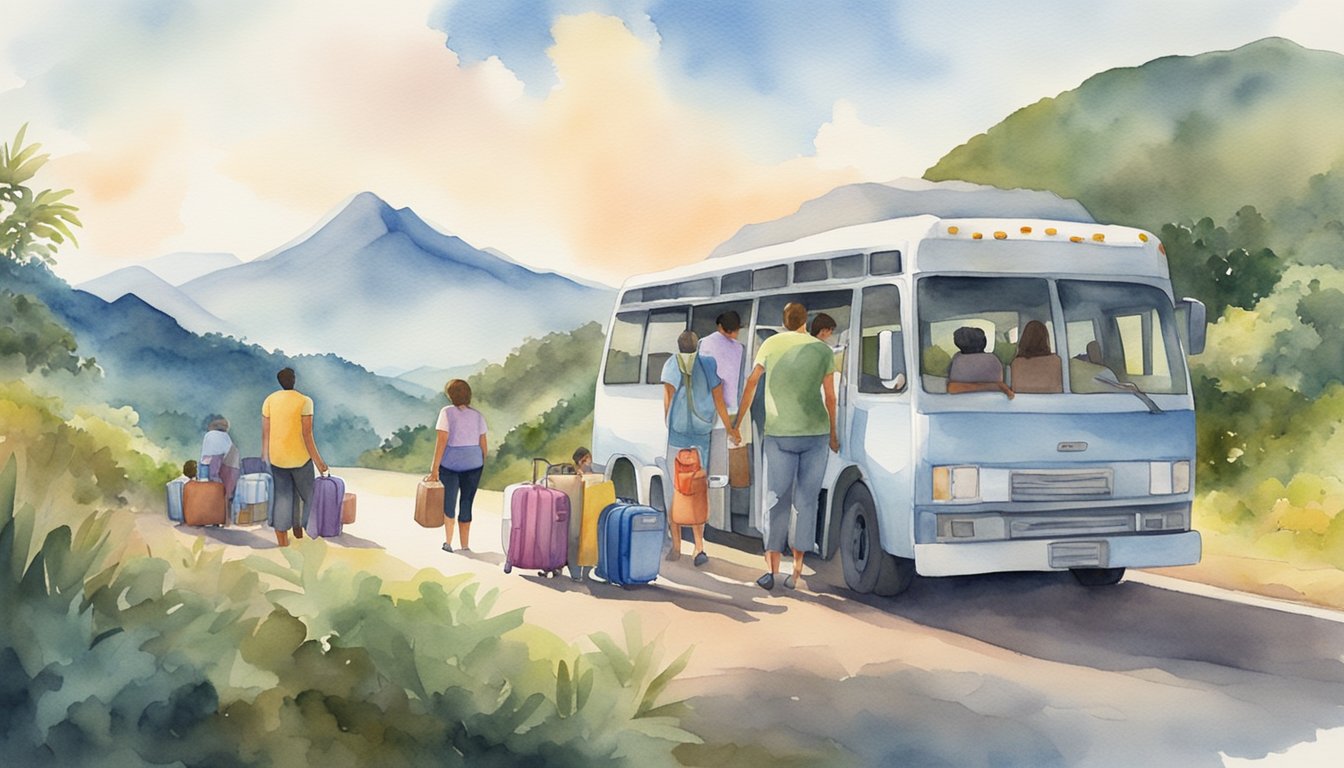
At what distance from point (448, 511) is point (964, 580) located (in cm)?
462

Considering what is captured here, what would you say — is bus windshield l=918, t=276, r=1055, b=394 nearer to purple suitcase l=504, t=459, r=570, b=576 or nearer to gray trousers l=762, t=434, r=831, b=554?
gray trousers l=762, t=434, r=831, b=554

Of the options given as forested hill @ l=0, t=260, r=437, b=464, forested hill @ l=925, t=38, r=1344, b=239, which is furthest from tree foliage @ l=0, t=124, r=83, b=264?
forested hill @ l=925, t=38, r=1344, b=239

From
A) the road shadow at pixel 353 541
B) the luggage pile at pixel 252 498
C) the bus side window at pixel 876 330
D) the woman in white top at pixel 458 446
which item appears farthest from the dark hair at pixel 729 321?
the luggage pile at pixel 252 498

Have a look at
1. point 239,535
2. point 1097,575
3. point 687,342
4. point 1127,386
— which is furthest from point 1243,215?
point 239,535

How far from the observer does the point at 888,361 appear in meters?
9.22

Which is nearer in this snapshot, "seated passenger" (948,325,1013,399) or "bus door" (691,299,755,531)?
"seated passenger" (948,325,1013,399)

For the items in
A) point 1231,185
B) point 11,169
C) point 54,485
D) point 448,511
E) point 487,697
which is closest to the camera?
point 487,697

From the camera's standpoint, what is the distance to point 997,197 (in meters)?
53.6

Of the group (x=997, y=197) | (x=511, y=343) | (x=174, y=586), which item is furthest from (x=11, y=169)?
Result: (x=997, y=197)

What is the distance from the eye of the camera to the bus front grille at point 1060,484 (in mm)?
9164

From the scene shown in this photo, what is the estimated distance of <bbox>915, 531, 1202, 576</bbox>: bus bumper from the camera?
29.6 ft

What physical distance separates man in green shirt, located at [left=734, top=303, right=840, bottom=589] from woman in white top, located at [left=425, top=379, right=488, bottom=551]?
2.78m

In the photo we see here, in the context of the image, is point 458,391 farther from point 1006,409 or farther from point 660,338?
A: point 1006,409

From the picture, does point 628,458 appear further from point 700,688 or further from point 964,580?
point 700,688
